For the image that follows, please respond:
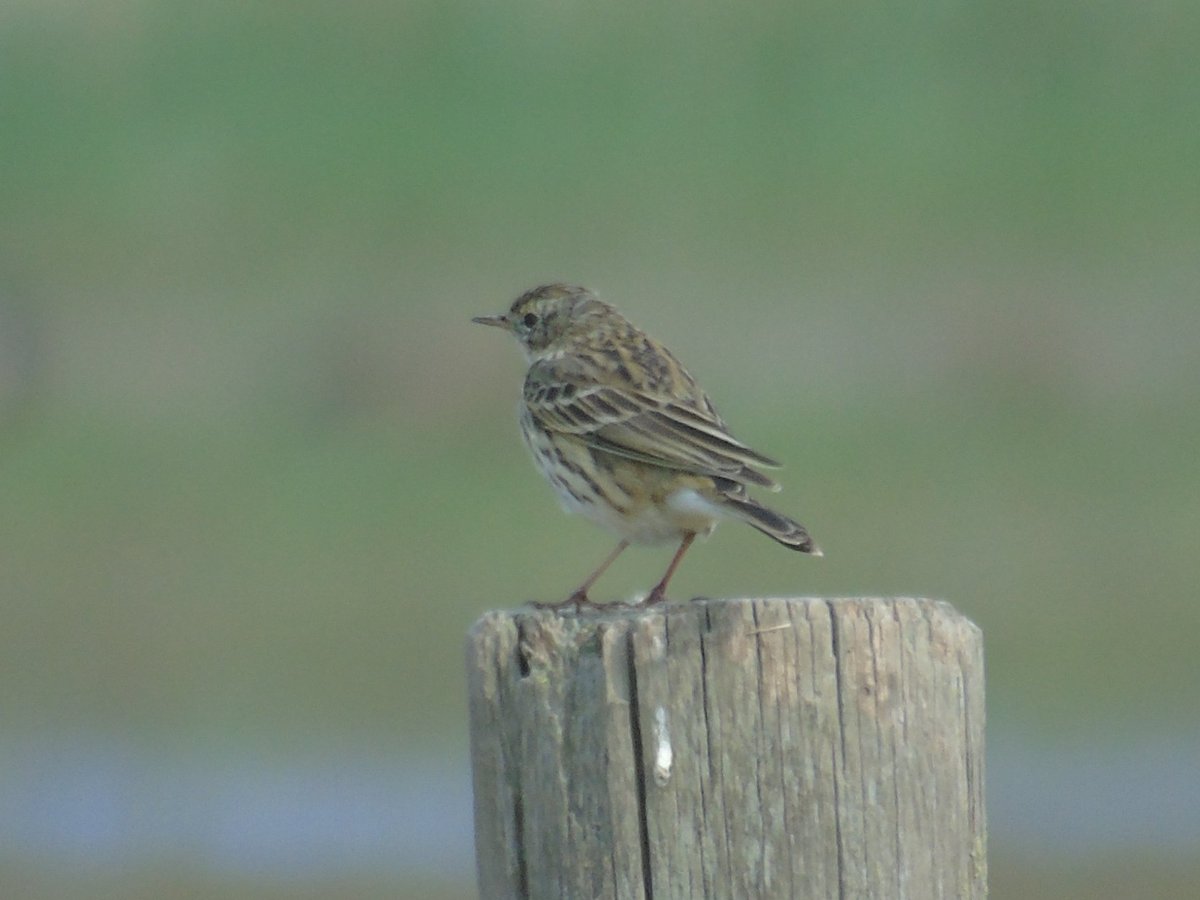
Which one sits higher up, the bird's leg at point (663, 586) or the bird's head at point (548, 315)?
the bird's head at point (548, 315)

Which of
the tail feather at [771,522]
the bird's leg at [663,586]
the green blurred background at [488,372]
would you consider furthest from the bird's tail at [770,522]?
the green blurred background at [488,372]

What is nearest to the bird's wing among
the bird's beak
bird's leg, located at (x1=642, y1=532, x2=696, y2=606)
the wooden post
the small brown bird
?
the small brown bird

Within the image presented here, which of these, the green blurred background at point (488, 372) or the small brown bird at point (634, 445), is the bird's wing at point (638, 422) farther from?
the green blurred background at point (488, 372)

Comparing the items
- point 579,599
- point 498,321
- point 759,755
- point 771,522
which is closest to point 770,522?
point 771,522

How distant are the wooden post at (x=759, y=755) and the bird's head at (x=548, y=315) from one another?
4.57 m

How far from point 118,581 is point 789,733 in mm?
10321

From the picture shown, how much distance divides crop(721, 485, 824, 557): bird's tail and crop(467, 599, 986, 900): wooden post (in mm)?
1711

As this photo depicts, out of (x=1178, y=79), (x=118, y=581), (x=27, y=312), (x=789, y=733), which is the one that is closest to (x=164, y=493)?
(x=118, y=581)

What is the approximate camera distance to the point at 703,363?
18203 millimetres

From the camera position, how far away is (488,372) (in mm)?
18203

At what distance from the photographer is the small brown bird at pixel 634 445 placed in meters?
7.53

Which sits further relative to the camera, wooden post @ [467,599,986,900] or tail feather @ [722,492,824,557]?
tail feather @ [722,492,824,557]

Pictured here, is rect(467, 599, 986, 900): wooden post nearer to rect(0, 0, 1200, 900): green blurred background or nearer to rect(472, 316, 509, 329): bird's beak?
rect(472, 316, 509, 329): bird's beak

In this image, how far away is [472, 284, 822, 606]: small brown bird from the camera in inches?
297
